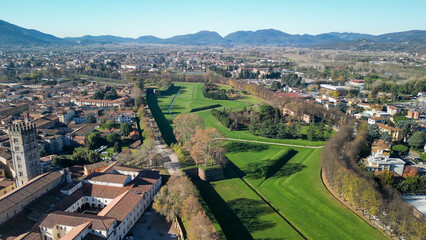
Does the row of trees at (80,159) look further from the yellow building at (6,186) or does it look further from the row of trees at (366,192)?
the row of trees at (366,192)

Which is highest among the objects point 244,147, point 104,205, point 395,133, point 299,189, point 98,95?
point 98,95

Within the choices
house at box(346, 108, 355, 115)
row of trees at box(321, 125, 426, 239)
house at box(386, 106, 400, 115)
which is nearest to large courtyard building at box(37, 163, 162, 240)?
row of trees at box(321, 125, 426, 239)

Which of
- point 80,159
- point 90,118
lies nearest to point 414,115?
point 80,159

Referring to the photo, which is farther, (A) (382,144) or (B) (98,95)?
(B) (98,95)

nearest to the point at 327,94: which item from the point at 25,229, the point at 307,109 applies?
the point at 307,109

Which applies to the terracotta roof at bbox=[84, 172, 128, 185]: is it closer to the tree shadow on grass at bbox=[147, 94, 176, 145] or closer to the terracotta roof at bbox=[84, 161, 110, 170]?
the terracotta roof at bbox=[84, 161, 110, 170]

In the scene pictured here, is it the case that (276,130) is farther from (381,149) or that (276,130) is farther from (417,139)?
(417,139)

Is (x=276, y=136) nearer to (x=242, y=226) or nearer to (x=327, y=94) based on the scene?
(x=242, y=226)
